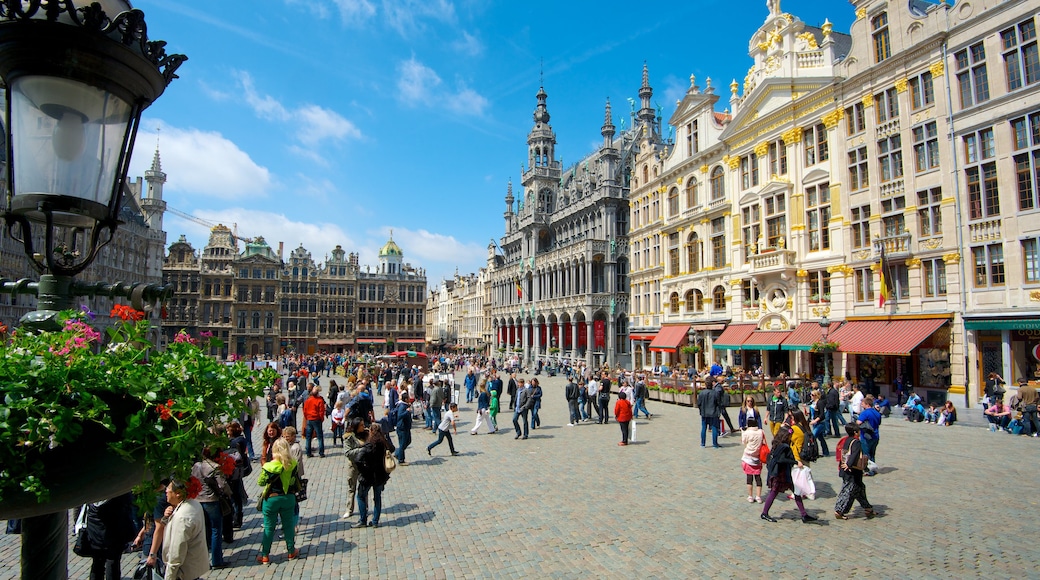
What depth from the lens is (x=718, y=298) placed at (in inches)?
1358

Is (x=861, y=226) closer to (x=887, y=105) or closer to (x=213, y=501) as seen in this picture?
(x=887, y=105)

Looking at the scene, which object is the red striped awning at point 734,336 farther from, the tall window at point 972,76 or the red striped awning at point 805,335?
the tall window at point 972,76

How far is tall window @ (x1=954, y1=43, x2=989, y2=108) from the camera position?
2092cm

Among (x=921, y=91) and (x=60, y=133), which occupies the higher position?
(x=921, y=91)

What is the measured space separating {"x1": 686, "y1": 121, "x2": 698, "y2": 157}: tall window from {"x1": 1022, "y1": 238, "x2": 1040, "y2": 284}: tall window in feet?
65.3

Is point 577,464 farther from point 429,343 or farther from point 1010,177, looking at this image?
point 429,343

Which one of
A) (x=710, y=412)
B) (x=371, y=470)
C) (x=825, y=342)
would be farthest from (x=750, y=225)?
(x=371, y=470)

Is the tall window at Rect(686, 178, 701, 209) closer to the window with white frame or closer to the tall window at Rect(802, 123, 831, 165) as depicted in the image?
the tall window at Rect(802, 123, 831, 165)

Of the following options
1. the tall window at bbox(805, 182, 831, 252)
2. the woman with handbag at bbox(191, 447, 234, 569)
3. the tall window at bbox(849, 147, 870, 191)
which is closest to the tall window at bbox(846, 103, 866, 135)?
the tall window at bbox(849, 147, 870, 191)

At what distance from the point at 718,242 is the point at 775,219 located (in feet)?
15.3

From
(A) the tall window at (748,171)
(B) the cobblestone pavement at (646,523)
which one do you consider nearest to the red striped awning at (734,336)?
(A) the tall window at (748,171)

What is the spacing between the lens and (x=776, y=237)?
2997 centimetres

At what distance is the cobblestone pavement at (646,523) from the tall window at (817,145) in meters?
16.9

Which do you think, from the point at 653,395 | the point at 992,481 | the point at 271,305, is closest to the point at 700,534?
the point at 992,481
